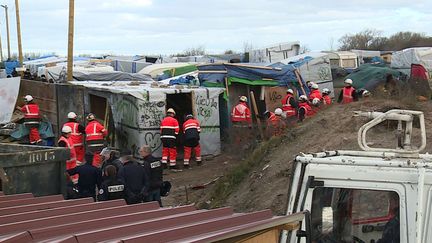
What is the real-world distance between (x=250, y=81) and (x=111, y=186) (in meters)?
10.7

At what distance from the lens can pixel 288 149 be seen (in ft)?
40.5

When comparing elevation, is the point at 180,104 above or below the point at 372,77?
below

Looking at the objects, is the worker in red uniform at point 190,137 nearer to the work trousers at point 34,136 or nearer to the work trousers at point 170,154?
the work trousers at point 170,154

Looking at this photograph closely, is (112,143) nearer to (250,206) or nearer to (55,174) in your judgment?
(250,206)

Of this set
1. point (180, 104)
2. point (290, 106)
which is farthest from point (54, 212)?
point (180, 104)

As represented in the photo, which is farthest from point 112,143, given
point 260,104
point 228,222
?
point 228,222

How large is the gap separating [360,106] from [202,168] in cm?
519

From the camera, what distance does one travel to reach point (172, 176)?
16391mm

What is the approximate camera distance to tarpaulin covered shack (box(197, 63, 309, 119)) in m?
19.6

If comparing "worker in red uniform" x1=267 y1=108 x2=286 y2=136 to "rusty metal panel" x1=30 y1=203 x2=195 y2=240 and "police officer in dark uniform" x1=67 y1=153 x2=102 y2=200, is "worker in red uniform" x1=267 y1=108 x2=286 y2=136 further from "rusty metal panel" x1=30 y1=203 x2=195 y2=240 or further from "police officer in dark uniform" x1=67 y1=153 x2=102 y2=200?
"rusty metal panel" x1=30 y1=203 x2=195 y2=240

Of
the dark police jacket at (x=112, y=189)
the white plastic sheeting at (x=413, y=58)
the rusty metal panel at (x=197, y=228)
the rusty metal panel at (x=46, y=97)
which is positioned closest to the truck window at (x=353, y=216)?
the rusty metal panel at (x=197, y=228)

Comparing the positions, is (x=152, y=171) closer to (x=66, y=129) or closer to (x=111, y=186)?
(x=111, y=186)

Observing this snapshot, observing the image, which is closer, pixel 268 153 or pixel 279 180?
pixel 279 180

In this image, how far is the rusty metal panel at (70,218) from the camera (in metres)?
3.78
